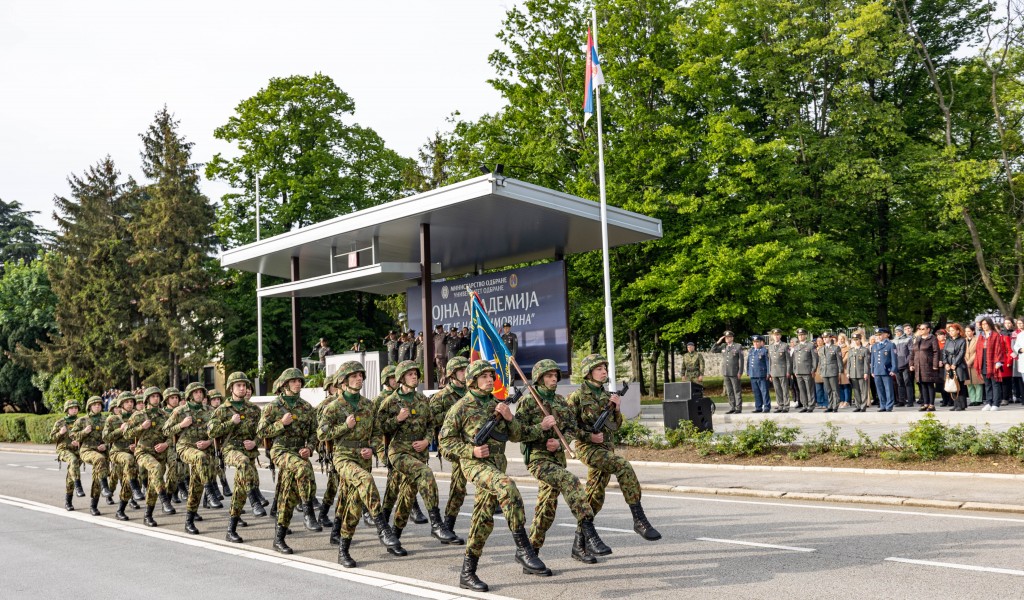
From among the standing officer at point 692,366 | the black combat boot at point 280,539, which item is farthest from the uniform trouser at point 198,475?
the standing officer at point 692,366

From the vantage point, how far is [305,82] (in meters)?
43.7

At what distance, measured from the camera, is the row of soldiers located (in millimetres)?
8016

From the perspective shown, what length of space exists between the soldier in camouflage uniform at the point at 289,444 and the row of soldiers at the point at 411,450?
0.02 meters

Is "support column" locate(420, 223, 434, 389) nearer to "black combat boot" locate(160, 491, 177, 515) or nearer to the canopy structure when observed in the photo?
the canopy structure

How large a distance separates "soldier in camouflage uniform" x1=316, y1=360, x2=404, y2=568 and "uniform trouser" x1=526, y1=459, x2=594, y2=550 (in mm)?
1845

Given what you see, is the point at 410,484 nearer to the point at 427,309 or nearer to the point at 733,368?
the point at 427,309

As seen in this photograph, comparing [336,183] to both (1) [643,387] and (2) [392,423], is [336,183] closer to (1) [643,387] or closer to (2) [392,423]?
(1) [643,387]

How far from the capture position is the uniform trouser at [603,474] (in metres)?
8.70

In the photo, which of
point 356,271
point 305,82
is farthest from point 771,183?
point 305,82

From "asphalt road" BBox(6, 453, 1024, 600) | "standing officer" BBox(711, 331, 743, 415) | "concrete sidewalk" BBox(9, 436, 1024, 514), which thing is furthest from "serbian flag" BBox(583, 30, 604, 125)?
"asphalt road" BBox(6, 453, 1024, 600)

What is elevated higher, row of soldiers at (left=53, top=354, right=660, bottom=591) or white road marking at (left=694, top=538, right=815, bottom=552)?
row of soldiers at (left=53, top=354, right=660, bottom=591)

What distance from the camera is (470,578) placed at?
24.7 feet

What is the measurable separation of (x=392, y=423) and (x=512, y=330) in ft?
55.0

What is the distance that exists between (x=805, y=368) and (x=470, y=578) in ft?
50.7
